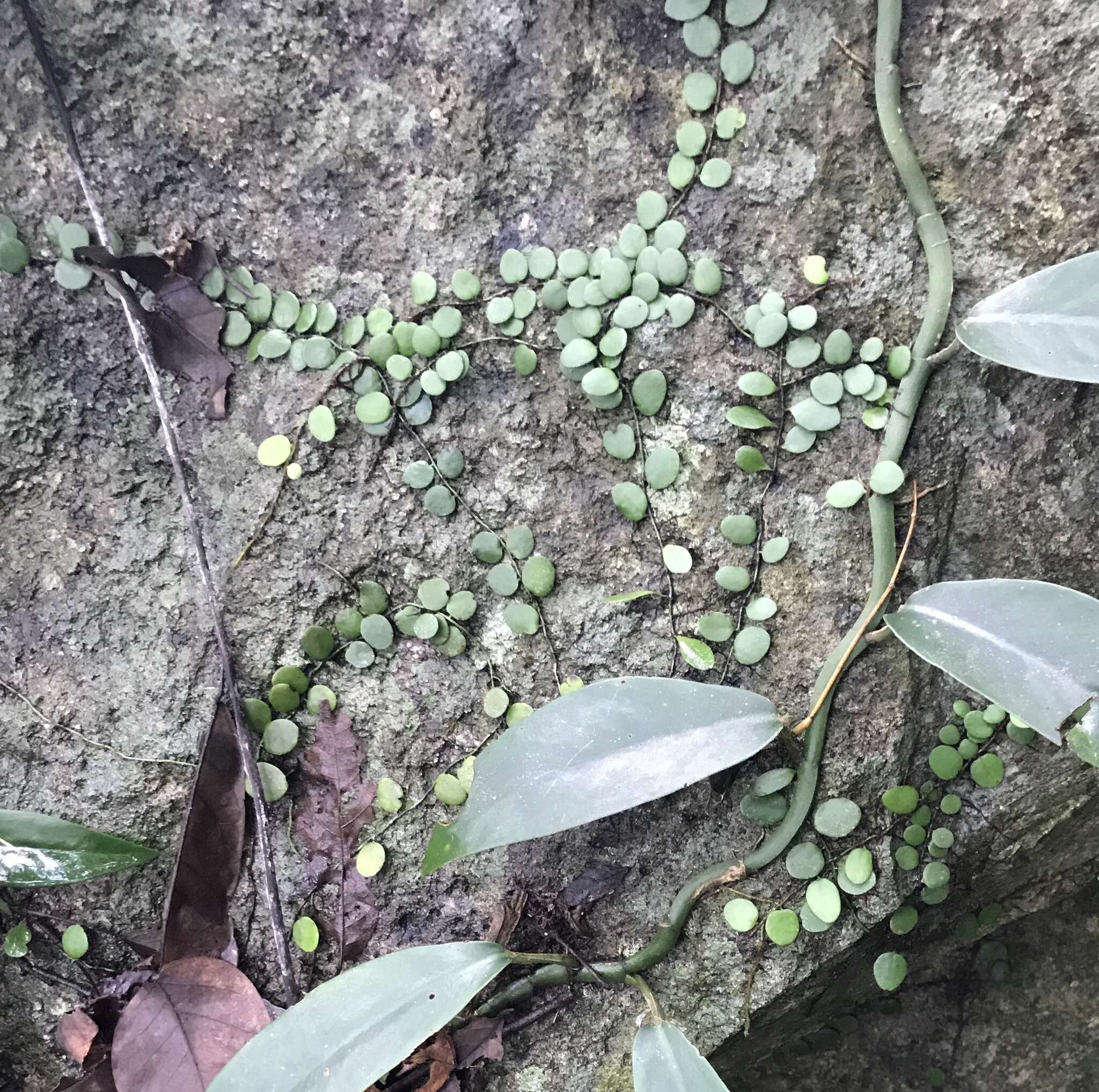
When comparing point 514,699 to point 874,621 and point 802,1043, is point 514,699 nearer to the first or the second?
point 874,621

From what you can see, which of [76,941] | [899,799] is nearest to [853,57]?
[899,799]

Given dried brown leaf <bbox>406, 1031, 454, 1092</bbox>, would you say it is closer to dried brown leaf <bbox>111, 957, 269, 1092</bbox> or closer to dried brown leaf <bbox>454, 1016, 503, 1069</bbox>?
dried brown leaf <bbox>454, 1016, 503, 1069</bbox>

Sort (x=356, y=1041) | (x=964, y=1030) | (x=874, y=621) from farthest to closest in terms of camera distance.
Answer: (x=964, y=1030), (x=874, y=621), (x=356, y=1041)

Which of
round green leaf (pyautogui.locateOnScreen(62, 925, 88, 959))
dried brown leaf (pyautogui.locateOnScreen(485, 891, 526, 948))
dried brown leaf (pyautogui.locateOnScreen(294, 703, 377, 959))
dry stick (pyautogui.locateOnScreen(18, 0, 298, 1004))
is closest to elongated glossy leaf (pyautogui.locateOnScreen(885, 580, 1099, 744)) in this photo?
dried brown leaf (pyautogui.locateOnScreen(485, 891, 526, 948))

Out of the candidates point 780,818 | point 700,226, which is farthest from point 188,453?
point 780,818

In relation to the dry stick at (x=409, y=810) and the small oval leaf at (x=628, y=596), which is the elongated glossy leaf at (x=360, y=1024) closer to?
the dry stick at (x=409, y=810)
